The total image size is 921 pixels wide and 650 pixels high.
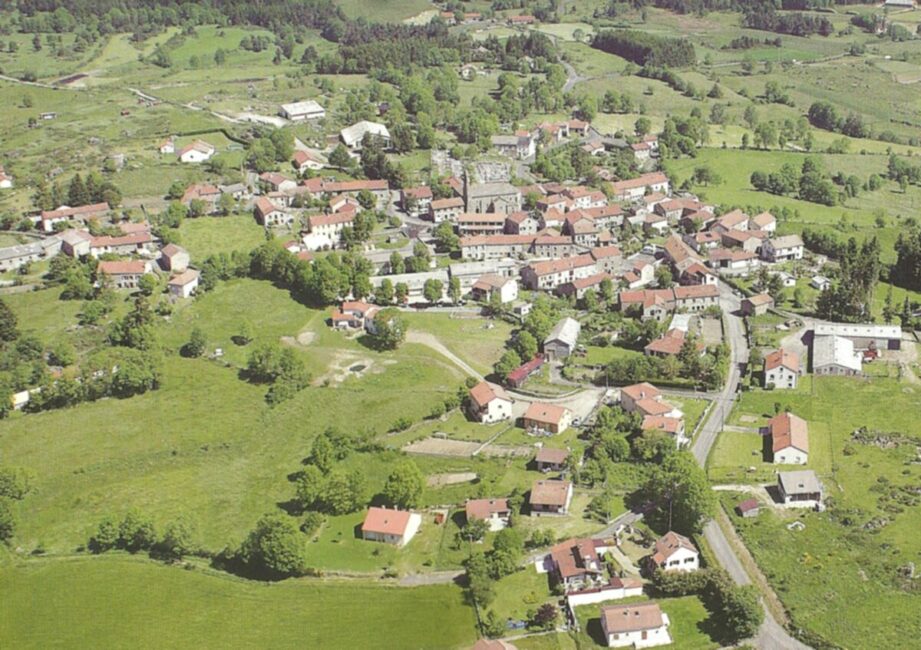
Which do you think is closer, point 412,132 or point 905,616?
point 905,616

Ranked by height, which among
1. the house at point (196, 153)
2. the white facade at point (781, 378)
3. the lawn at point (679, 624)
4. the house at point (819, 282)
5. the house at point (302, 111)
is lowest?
the lawn at point (679, 624)

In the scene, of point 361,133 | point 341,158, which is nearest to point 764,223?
point 341,158

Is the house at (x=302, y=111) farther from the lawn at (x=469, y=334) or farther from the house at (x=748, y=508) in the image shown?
the house at (x=748, y=508)

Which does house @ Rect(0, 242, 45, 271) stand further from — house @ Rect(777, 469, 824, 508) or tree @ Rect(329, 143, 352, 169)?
house @ Rect(777, 469, 824, 508)

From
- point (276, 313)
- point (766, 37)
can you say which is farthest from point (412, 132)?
point (766, 37)

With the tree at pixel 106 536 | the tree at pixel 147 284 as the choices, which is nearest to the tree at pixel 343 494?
the tree at pixel 106 536

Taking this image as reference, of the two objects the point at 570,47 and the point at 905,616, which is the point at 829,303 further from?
the point at 570,47

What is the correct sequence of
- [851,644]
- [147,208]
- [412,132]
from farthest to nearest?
[412,132] → [147,208] → [851,644]
